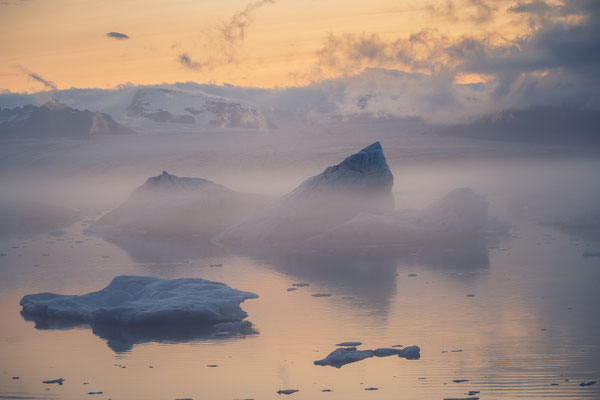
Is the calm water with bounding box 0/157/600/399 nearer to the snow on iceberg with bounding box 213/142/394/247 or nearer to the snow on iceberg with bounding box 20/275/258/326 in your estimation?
the snow on iceberg with bounding box 20/275/258/326

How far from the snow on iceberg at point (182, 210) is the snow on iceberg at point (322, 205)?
8.37ft

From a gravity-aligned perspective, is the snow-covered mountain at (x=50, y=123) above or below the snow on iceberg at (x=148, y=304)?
above

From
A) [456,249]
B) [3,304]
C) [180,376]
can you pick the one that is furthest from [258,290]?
[456,249]

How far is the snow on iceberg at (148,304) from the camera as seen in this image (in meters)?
9.96

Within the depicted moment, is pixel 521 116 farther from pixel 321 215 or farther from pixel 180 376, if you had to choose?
pixel 180 376

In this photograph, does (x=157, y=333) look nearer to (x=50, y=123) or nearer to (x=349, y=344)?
(x=349, y=344)

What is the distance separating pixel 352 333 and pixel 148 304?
2634 millimetres

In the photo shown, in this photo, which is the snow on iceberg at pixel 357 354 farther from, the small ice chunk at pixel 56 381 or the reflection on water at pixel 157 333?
the small ice chunk at pixel 56 381

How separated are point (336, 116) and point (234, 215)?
9154cm

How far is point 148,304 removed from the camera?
10164 mm

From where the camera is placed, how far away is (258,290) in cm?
1298

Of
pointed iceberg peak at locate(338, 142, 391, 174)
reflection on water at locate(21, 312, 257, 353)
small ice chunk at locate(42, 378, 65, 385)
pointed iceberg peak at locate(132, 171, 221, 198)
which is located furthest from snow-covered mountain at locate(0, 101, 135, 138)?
small ice chunk at locate(42, 378, 65, 385)

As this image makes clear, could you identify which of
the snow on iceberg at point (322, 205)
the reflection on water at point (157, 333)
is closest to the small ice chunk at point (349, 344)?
the reflection on water at point (157, 333)

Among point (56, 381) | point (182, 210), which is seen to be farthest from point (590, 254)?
point (56, 381)
